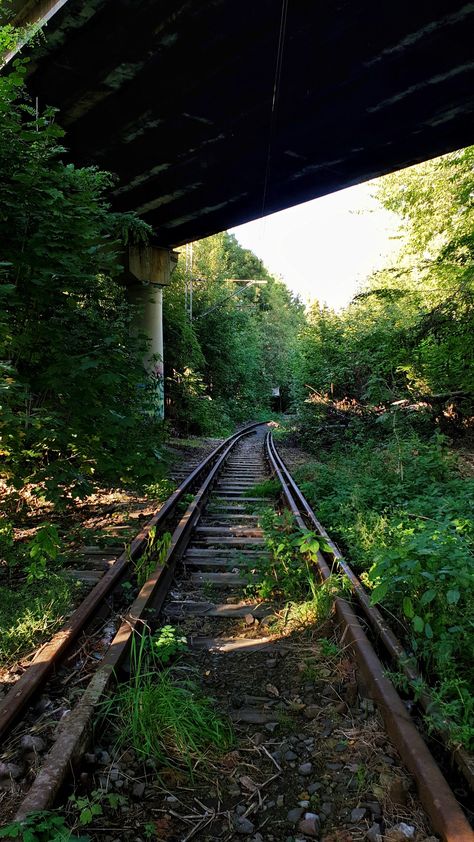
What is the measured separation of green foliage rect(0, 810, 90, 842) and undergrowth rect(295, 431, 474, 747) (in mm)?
1569

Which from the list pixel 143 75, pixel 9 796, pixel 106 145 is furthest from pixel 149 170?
pixel 9 796

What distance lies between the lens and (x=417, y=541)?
3176mm

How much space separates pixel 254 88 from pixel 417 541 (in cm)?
636

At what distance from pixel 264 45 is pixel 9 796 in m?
7.13

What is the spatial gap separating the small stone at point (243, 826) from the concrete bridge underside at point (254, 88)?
6755 mm

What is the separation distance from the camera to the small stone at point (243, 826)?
1.91 meters

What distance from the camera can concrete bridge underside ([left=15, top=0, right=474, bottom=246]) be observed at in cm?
532

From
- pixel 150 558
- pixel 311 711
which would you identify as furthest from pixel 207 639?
pixel 150 558

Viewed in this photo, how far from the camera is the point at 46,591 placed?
12.2 feet

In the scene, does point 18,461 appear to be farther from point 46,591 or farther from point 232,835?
point 232,835

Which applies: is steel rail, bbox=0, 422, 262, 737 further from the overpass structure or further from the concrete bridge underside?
the concrete bridge underside

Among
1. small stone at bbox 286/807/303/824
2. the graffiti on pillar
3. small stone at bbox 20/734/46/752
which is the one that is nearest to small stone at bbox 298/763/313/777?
small stone at bbox 286/807/303/824

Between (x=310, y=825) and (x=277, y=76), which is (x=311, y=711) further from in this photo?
(x=277, y=76)

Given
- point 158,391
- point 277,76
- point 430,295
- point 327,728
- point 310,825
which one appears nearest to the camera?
point 310,825
